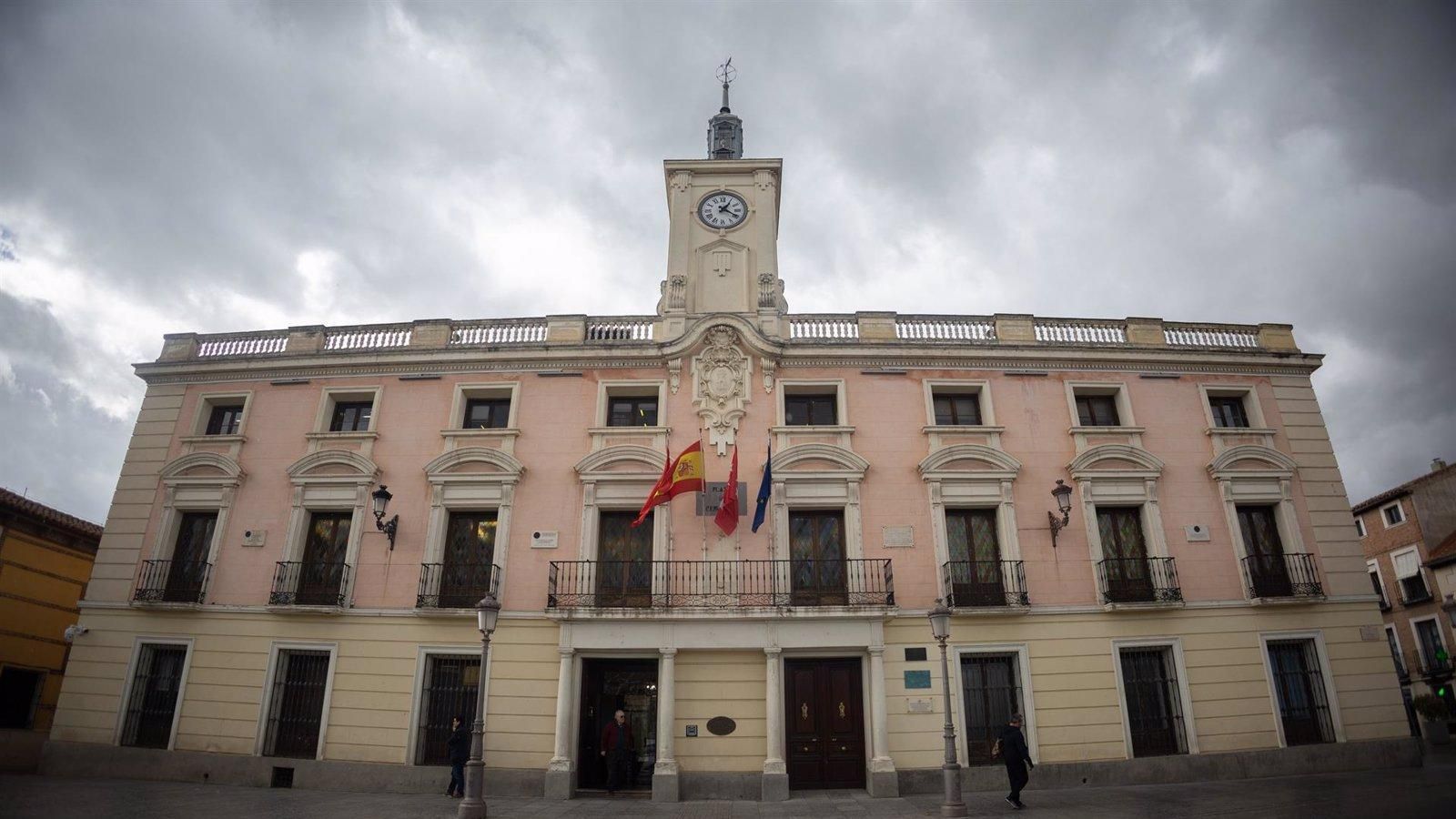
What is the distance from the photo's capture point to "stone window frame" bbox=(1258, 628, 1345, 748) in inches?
586

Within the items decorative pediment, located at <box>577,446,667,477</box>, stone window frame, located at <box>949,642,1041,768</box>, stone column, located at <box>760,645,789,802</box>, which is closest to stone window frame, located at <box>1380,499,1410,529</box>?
stone window frame, located at <box>949,642,1041,768</box>

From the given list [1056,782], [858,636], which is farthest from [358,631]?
[1056,782]

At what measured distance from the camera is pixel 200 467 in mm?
17219

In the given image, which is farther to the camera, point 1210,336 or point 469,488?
point 1210,336

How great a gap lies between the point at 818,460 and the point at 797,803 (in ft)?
22.7

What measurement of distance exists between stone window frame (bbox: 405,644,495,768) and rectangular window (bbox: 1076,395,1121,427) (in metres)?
14.9

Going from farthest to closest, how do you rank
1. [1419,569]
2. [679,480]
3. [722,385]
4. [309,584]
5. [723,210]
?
1. [1419,569]
2. [723,210]
3. [722,385]
4. [309,584]
5. [679,480]

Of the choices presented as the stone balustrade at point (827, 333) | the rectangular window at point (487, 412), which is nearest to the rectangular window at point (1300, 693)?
the stone balustrade at point (827, 333)

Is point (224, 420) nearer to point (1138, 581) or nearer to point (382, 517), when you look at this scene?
point (382, 517)

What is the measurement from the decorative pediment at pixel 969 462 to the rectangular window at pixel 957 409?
941mm

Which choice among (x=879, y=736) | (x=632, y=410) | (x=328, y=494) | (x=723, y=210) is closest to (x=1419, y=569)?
(x=879, y=736)

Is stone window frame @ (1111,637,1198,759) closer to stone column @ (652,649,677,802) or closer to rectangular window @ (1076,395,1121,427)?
rectangular window @ (1076,395,1121,427)

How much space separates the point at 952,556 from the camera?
15.8 meters

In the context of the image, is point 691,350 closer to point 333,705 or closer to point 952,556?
point 952,556
